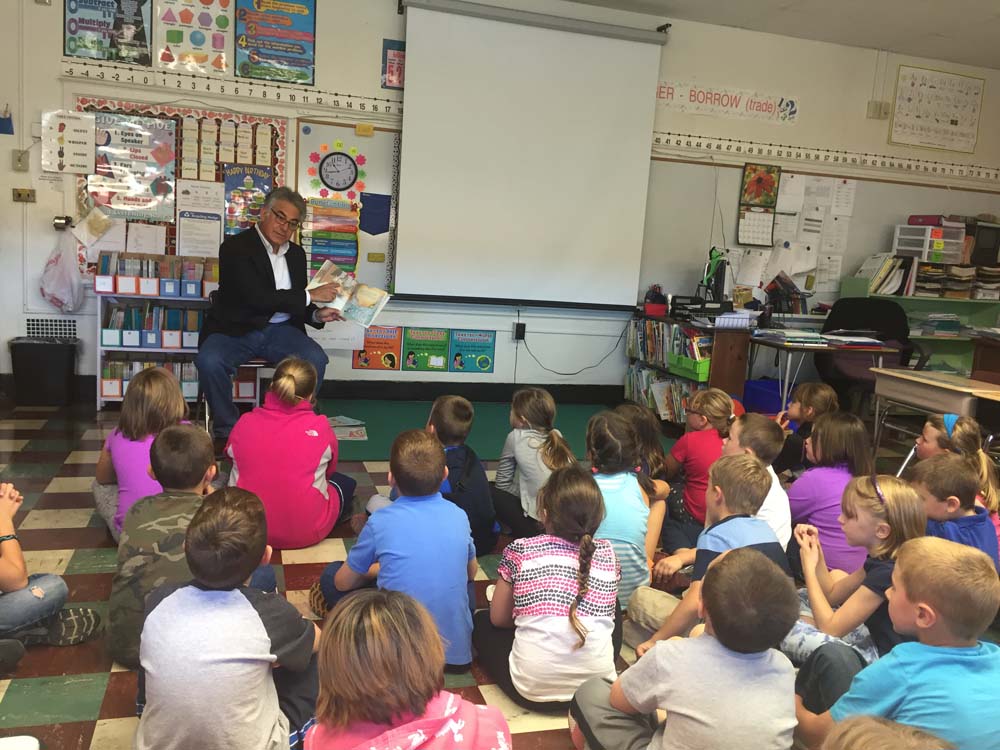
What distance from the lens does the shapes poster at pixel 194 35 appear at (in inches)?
199

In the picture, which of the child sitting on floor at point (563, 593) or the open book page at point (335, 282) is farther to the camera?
the open book page at point (335, 282)

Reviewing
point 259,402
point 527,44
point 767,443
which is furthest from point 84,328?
point 767,443

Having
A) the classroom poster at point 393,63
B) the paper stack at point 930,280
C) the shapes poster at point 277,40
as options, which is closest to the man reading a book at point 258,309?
the shapes poster at point 277,40

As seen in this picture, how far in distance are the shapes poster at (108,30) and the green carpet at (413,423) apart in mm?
2634

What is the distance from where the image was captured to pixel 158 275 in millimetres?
4930

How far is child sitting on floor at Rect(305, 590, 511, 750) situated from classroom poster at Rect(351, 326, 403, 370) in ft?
15.7

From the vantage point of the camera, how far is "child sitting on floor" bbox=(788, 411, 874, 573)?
2.61m

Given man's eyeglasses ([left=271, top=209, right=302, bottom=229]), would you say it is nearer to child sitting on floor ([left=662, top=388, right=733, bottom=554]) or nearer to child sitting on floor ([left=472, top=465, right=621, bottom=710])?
child sitting on floor ([left=662, top=388, right=733, bottom=554])

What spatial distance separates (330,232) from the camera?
5582 millimetres

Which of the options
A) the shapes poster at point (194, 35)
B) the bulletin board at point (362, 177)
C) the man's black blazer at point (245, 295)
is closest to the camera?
the man's black blazer at point (245, 295)

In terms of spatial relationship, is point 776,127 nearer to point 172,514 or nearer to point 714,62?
point 714,62

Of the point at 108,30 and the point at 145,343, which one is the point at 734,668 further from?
the point at 108,30

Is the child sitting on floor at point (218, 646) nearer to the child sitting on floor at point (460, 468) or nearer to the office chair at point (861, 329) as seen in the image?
the child sitting on floor at point (460, 468)

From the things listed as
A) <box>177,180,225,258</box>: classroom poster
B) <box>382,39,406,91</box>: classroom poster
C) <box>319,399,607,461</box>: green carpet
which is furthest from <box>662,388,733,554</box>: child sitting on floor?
<box>177,180,225,258</box>: classroom poster
